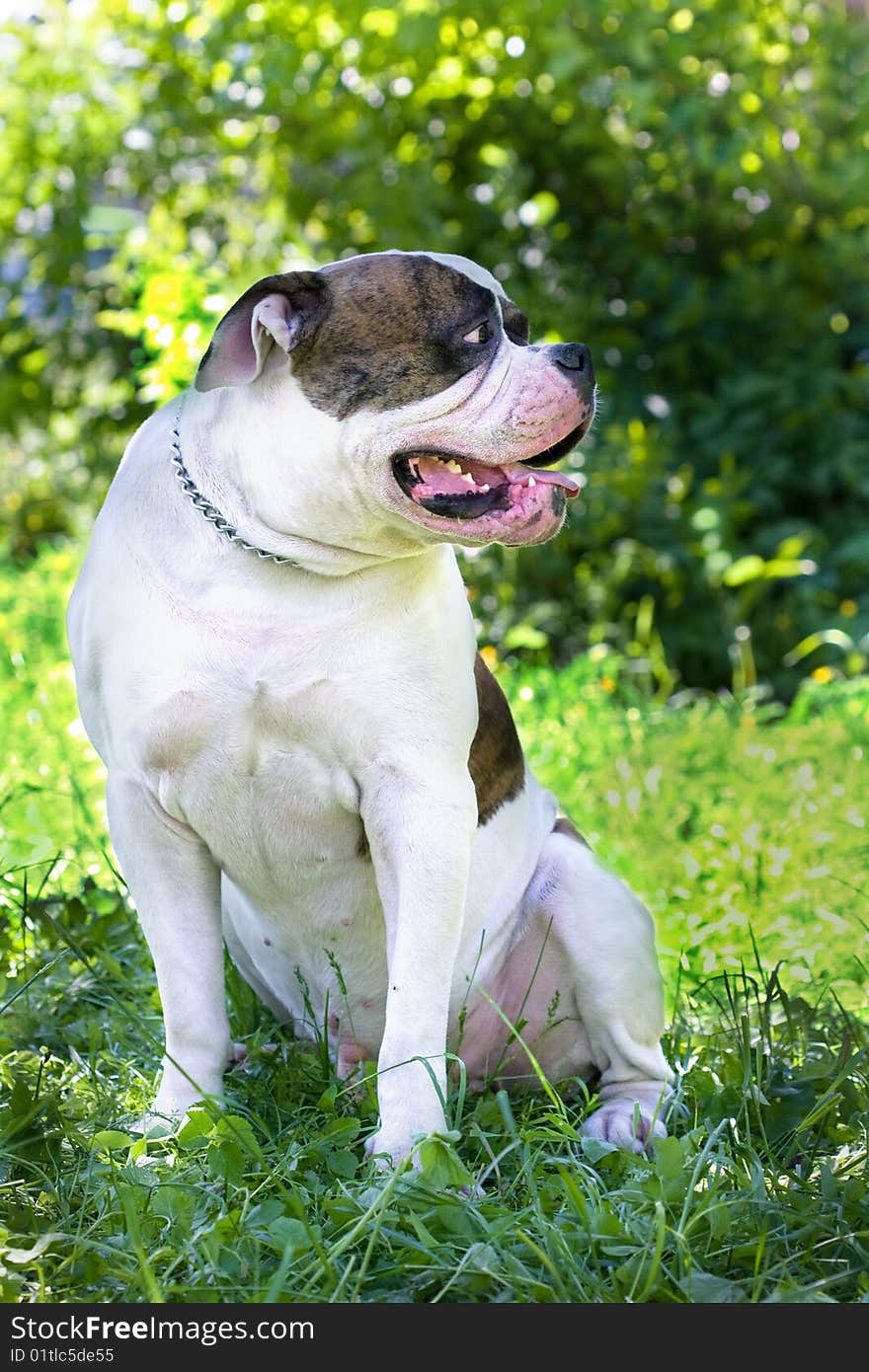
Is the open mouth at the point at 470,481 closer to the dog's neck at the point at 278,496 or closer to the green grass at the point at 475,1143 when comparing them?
the dog's neck at the point at 278,496

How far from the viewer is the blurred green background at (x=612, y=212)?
5.81m

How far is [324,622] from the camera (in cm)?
237

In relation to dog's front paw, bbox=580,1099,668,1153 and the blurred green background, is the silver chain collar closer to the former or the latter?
dog's front paw, bbox=580,1099,668,1153

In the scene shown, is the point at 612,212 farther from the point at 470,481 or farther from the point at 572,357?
the point at 470,481

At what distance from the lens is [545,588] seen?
608 centimetres

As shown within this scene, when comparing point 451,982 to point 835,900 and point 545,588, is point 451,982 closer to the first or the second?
point 835,900

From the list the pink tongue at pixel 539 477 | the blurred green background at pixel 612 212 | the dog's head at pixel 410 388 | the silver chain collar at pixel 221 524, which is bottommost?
the blurred green background at pixel 612 212

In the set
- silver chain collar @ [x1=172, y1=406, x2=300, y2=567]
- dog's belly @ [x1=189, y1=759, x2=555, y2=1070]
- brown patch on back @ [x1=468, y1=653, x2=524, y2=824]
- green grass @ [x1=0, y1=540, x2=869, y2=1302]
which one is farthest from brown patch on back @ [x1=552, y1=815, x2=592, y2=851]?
silver chain collar @ [x1=172, y1=406, x2=300, y2=567]

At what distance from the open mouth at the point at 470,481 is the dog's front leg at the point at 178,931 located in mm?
630

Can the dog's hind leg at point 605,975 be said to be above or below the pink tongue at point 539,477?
below

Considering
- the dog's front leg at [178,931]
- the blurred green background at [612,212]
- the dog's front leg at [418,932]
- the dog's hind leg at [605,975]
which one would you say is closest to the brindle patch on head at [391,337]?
the dog's front leg at [418,932]

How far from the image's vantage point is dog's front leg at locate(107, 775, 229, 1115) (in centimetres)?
248

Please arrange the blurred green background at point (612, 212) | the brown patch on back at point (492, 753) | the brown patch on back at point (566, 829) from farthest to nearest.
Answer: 1. the blurred green background at point (612, 212)
2. the brown patch on back at point (566, 829)
3. the brown patch on back at point (492, 753)
